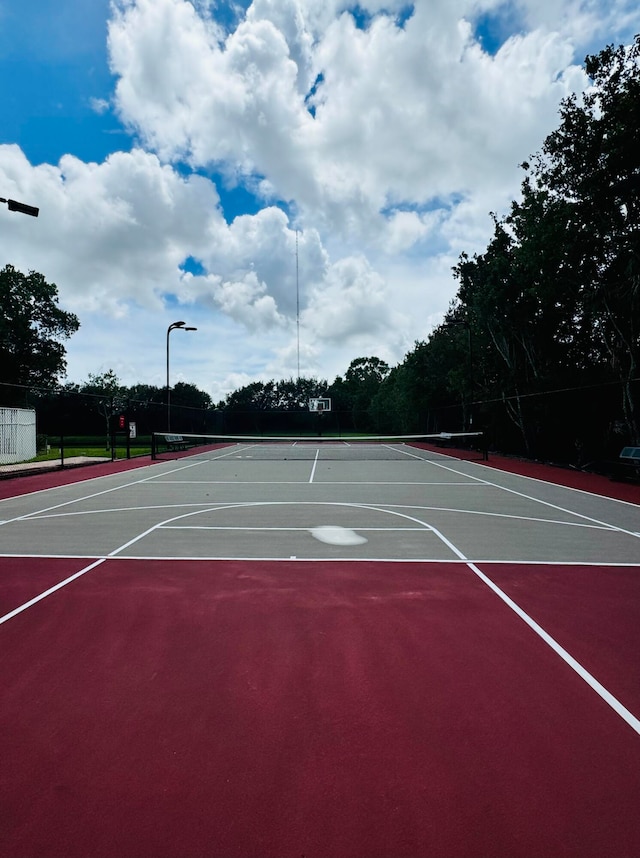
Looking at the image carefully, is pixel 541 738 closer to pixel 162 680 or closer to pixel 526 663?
pixel 526 663

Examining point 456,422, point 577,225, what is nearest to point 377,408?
point 456,422

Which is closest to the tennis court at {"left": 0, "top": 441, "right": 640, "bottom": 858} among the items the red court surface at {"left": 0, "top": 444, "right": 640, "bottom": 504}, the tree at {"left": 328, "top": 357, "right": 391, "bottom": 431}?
the red court surface at {"left": 0, "top": 444, "right": 640, "bottom": 504}

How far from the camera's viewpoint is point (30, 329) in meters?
46.6

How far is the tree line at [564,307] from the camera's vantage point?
58.3ft

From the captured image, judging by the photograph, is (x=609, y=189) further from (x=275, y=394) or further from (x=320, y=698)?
(x=275, y=394)

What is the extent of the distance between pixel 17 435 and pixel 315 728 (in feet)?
81.4

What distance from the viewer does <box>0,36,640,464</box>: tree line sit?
58.3 ft

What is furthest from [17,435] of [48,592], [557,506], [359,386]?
[359,386]

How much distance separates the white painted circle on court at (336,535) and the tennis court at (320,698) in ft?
1.08

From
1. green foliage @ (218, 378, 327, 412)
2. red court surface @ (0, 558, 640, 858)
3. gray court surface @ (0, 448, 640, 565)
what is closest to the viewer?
red court surface @ (0, 558, 640, 858)

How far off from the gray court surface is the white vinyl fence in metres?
9.52

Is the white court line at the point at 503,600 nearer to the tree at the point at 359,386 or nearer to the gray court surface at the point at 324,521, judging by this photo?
the gray court surface at the point at 324,521

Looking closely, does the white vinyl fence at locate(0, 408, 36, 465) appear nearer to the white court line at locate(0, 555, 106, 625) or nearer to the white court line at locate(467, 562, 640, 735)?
the white court line at locate(0, 555, 106, 625)

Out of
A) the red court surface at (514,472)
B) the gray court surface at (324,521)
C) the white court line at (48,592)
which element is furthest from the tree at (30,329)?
the white court line at (48,592)
